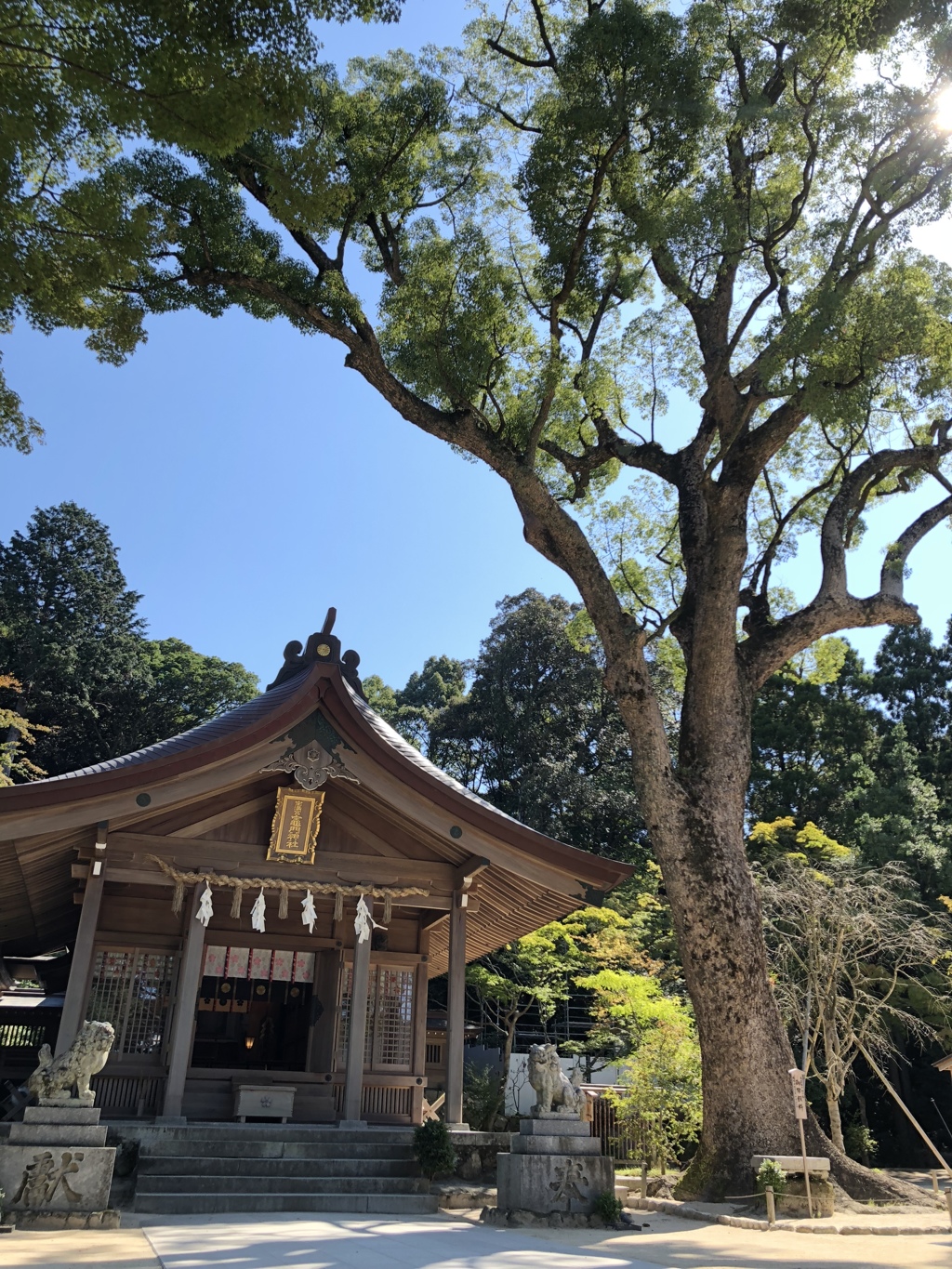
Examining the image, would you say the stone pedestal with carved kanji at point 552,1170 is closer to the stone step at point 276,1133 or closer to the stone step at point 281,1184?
the stone step at point 281,1184

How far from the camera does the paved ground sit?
4.79 meters

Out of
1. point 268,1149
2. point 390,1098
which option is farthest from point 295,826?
point 390,1098

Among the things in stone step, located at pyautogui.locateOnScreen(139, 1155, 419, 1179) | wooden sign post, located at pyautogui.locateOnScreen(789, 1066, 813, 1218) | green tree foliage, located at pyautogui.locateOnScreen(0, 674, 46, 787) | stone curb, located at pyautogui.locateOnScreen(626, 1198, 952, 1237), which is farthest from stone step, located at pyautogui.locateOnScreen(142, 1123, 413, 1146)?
green tree foliage, located at pyautogui.locateOnScreen(0, 674, 46, 787)

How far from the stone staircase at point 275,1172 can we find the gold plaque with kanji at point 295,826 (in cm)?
253

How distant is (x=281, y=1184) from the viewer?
766 cm

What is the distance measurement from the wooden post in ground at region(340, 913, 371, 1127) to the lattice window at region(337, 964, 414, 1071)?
1.36 metres

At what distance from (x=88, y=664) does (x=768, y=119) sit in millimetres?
27865

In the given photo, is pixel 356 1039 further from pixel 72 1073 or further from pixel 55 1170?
pixel 55 1170

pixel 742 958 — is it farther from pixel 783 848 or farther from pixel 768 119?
pixel 783 848

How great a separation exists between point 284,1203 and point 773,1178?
418 centimetres

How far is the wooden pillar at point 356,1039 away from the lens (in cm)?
909

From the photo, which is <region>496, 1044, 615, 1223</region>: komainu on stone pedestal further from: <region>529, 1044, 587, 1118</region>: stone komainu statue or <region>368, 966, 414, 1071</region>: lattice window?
<region>368, 966, 414, 1071</region>: lattice window

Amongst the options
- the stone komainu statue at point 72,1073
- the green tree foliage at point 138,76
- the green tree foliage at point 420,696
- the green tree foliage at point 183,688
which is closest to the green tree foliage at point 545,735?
the green tree foliage at point 420,696

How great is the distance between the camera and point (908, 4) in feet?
33.3
